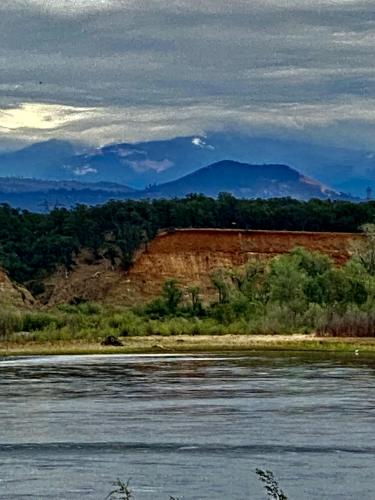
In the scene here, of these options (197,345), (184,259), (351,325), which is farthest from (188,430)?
(184,259)

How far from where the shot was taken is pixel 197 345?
78.2 metres

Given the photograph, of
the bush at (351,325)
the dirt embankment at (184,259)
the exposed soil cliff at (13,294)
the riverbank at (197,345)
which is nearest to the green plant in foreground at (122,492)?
the riverbank at (197,345)

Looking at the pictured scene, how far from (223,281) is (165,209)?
25.2m

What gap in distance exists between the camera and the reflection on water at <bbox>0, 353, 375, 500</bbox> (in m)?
29.9

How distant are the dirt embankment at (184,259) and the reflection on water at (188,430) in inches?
1764

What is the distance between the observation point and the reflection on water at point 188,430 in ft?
98.1

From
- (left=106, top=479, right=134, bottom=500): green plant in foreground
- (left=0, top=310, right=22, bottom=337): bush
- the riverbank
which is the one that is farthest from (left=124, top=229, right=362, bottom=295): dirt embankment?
(left=106, top=479, right=134, bottom=500): green plant in foreground

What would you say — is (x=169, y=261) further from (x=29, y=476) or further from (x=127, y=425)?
(x=29, y=476)

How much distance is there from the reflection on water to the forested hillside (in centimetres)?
5022

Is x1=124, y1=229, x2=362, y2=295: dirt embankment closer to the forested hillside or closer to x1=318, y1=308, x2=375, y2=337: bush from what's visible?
the forested hillside

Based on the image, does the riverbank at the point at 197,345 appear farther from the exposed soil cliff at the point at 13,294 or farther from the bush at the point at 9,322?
the exposed soil cliff at the point at 13,294

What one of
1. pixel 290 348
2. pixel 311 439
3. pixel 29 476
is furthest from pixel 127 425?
pixel 290 348

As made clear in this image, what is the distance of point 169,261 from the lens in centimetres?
10875

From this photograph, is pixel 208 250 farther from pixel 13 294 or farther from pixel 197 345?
pixel 197 345
